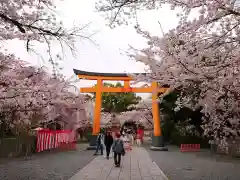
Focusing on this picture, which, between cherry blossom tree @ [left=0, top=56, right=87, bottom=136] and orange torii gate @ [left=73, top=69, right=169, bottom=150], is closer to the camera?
cherry blossom tree @ [left=0, top=56, right=87, bottom=136]

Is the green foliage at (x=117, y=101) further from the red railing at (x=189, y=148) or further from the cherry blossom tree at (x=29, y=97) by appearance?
the red railing at (x=189, y=148)

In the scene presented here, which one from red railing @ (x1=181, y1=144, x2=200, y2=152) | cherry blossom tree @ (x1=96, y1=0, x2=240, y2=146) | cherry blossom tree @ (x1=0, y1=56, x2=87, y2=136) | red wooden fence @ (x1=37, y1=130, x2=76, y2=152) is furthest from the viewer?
red railing @ (x1=181, y1=144, x2=200, y2=152)

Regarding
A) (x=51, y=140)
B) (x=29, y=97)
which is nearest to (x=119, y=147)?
(x=29, y=97)

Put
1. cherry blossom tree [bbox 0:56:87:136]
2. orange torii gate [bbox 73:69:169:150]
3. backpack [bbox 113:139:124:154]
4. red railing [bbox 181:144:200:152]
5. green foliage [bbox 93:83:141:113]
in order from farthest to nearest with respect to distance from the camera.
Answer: green foliage [bbox 93:83:141:113] → orange torii gate [bbox 73:69:169:150] → red railing [bbox 181:144:200:152] → backpack [bbox 113:139:124:154] → cherry blossom tree [bbox 0:56:87:136]

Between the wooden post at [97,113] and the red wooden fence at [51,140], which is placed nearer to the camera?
the red wooden fence at [51,140]

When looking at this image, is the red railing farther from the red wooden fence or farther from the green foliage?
the green foliage

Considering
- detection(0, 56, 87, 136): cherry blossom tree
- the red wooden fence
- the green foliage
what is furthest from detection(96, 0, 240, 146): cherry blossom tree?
the green foliage

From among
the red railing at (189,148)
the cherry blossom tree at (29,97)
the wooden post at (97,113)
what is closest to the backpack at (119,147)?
the cherry blossom tree at (29,97)

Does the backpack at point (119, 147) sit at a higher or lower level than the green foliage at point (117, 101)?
lower

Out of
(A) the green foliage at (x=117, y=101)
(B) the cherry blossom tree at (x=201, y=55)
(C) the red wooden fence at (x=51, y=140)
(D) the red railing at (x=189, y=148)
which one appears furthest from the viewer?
(A) the green foliage at (x=117, y=101)

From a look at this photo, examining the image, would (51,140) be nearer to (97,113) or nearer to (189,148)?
(97,113)

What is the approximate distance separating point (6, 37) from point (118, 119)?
3426cm

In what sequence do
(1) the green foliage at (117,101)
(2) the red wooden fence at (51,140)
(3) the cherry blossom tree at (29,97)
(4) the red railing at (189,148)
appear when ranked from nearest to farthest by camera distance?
1. (3) the cherry blossom tree at (29,97)
2. (2) the red wooden fence at (51,140)
3. (4) the red railing at (189,148)
4. (1) the green foliage at (117,101)

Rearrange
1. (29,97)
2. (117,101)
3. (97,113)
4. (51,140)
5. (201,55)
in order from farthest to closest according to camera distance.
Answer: (117,101)
(97,113)
(51,140)
(29,97)
(201,55)
